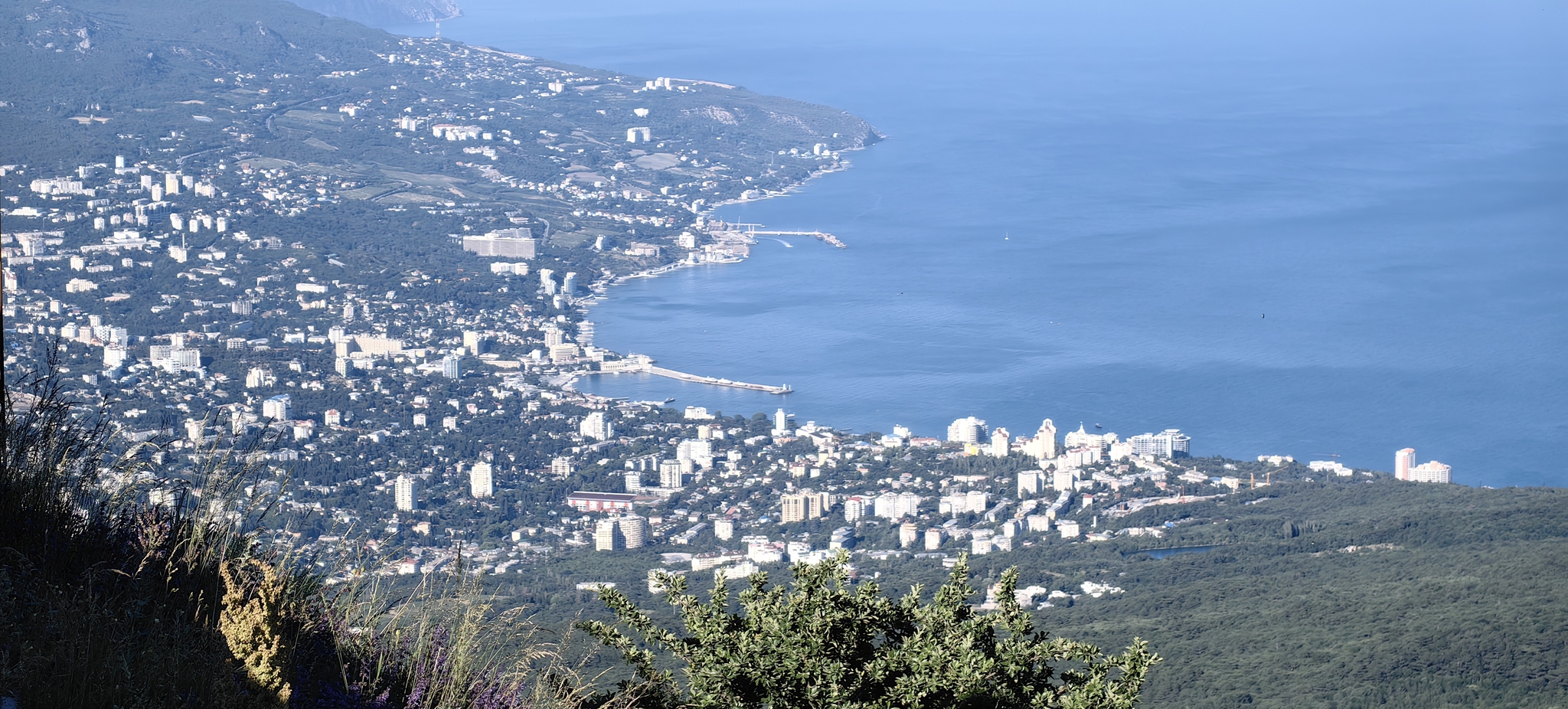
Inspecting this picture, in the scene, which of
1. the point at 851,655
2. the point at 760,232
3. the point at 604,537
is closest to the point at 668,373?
the point at 604,537

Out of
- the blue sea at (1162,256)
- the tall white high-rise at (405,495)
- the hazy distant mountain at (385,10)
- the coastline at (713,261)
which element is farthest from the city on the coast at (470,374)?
the hazy distant mountain at (385,10)

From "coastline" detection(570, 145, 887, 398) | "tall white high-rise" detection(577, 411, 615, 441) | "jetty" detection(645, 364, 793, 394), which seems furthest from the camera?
"coastline" detection(570, 145, 887, 398)

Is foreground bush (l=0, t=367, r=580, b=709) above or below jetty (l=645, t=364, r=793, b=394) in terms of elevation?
above

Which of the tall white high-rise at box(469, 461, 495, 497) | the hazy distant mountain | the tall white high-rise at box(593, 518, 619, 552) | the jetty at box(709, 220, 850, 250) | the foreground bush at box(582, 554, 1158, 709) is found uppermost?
the hazy distant mountain

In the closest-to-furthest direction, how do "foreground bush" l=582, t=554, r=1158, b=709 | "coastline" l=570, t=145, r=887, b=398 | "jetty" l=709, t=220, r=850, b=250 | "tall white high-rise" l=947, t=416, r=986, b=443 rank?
"foreground bush" l=582, t=554, r=1158, b=709 → "tall white high-rise" l=947, t=416, r=986, b=443 → "coastline" l=570, t=145, r=887, b=398 → "jetty" l=709, t=220, r=850, b=250

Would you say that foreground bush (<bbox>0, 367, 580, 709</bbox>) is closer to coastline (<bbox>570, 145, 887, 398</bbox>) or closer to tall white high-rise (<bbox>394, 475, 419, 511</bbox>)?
tall white high-rise (<bbox>394, 475, 419, 511</bbox>)

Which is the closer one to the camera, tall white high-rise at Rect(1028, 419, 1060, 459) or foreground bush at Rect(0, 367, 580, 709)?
foreground bush at Rect(0, 367, 580, 709)

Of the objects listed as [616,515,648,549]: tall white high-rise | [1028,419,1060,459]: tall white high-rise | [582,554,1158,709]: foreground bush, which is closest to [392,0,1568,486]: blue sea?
[1028,419,1060,459]: tall white high-rise

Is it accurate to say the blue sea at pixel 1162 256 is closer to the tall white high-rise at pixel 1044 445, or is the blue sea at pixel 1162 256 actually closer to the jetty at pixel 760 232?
the jetty at pixel 760 232
